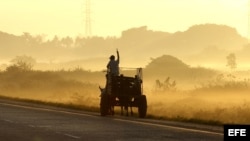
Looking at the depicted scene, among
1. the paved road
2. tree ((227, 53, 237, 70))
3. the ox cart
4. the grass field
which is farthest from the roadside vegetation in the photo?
tree ((227, 53, 237, 70))

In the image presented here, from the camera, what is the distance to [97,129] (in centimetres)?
2373

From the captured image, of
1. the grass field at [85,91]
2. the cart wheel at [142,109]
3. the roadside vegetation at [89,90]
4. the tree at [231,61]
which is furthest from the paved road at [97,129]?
the tree at [231,61]

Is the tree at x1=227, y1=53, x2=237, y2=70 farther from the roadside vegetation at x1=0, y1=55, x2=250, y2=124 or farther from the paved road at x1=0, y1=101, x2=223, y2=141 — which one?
the paved road at x1=0, y1=101, x2=223, y2=141

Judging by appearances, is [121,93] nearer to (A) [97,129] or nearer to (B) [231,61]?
(A) [97,129]

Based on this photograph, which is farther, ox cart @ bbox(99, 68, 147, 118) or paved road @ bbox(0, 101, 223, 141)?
ox cart @ bbox(99, 68, 147, 118)

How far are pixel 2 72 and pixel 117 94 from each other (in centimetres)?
8280

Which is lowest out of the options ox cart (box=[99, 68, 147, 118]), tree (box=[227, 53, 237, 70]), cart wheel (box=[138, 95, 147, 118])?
cart wheel (box=[138, 95, 147, 118])

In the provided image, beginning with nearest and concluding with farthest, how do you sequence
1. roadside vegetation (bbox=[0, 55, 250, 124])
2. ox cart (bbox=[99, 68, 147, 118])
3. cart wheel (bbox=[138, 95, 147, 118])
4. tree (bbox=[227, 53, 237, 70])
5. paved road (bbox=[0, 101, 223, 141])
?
1. paved road (bbox=[0, 101, 223, 141])
2. cart wheel (bbox=[138, 95, 147, 118])
3. ox cart (bbox=[99, 68, 147, 118])
4. roadside vegetation (bbox=[0, 55, 250, 124])
5. tree (bbox=[227, 53, 237, 70])

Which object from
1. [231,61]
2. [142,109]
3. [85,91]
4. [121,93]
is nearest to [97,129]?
[142,109]

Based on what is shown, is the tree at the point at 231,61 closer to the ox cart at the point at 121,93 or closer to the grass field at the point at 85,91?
the grass field at the point at 85,91

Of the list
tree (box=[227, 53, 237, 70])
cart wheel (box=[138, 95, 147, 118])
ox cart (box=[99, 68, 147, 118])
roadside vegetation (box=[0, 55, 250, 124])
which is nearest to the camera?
cart wheel (box=[138, 95, 147, 118])

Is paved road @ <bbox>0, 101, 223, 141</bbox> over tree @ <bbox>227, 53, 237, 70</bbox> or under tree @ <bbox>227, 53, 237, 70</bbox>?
under

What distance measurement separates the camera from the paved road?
67.8 ft

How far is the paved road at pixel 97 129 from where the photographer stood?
20.7m
